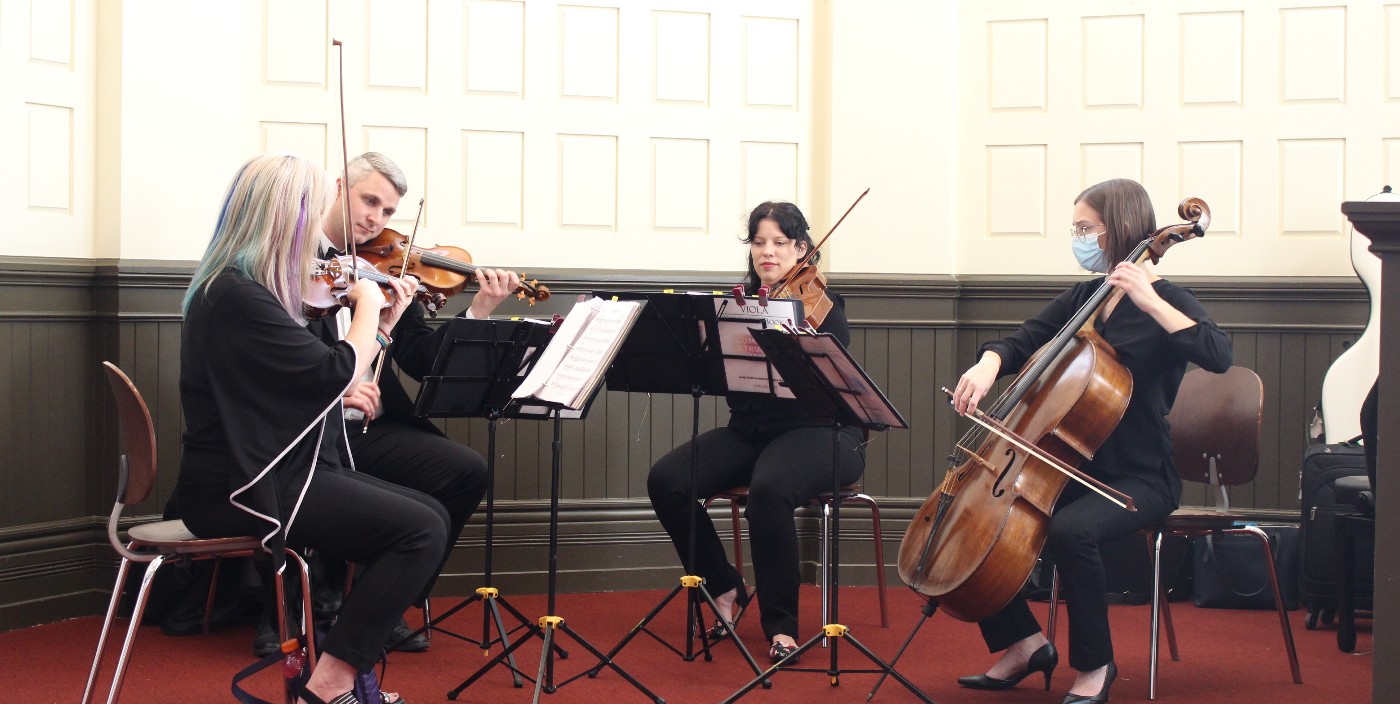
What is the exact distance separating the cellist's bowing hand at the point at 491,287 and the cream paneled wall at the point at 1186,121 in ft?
5.97

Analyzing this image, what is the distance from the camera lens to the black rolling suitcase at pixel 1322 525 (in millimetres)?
3807

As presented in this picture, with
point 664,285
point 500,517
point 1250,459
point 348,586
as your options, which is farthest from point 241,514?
point 1250,459

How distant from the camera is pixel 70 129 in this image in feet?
12.0

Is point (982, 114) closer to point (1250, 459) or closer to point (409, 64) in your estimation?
point (1250, 459)

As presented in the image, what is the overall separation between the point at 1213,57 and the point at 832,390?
8.10ft

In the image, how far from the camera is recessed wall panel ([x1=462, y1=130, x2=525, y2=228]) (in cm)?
414

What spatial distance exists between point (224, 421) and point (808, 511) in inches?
96.3

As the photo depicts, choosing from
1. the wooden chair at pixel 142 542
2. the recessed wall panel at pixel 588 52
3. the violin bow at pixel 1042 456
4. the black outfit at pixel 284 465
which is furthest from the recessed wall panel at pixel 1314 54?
the wooden chair at pixel 142 542

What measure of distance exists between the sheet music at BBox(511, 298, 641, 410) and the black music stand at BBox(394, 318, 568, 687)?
29 cm

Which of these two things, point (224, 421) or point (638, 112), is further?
point (638, 112)

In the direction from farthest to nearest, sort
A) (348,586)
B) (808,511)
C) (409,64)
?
(808,511) → (409,64) → (348,586)

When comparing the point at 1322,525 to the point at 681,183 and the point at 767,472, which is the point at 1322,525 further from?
the point at 681,183

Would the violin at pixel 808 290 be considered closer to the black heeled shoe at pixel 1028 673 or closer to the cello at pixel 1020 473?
the cello at pixel 1020 473

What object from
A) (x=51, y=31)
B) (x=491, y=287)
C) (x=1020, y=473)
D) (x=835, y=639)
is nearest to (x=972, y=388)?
(x=1020, y=473)
